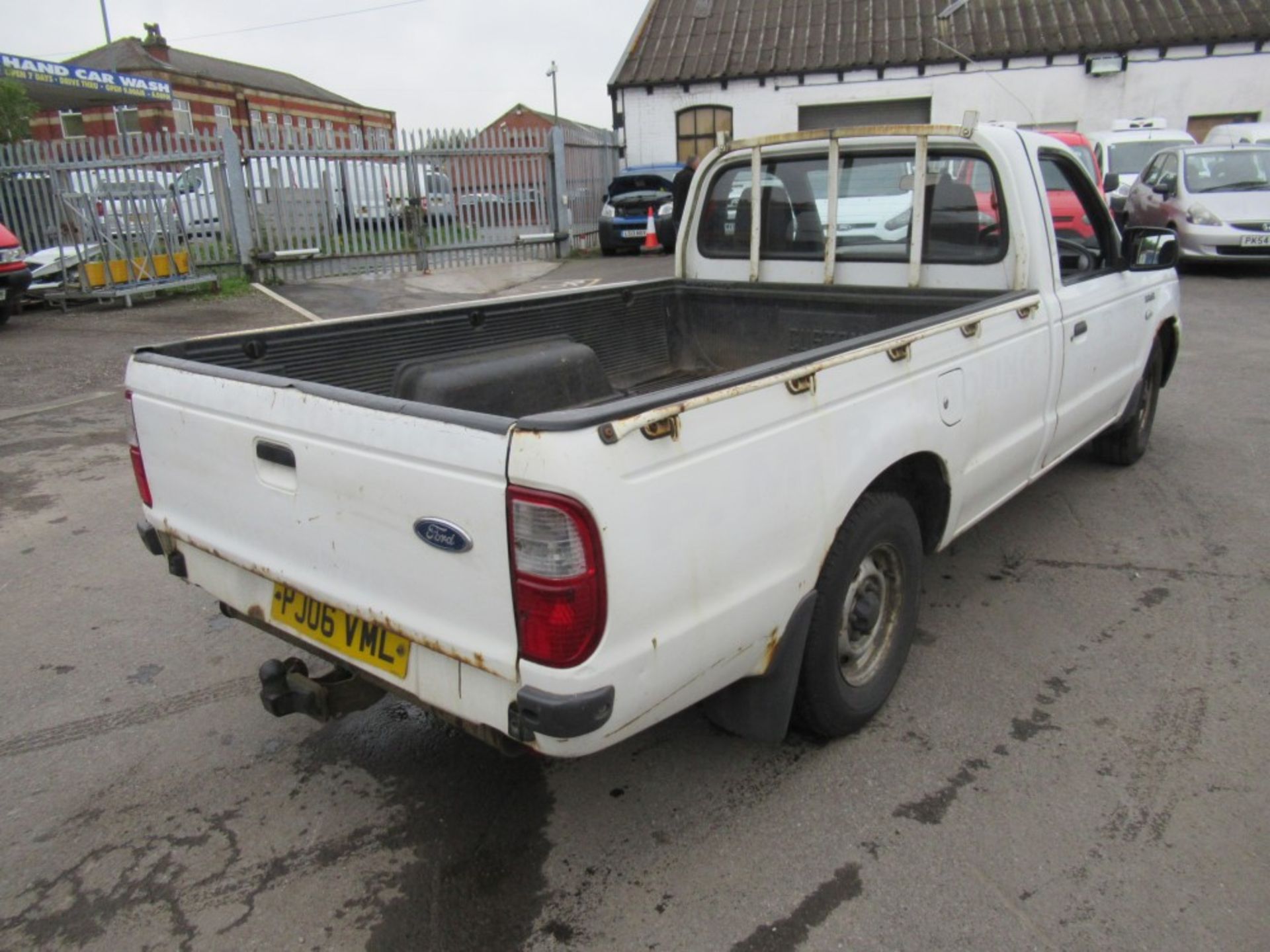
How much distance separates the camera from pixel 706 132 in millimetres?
24484

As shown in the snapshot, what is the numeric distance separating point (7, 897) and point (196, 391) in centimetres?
140

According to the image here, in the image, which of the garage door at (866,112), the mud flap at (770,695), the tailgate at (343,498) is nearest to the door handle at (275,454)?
the tailgate at (343,498)

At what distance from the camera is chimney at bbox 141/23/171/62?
4612 centimetres

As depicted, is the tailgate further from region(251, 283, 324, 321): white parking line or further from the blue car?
the blue car

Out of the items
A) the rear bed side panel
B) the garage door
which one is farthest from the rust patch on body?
the garage door

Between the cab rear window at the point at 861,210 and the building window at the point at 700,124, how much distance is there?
20727mm

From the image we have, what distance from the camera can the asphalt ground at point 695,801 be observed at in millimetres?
2342

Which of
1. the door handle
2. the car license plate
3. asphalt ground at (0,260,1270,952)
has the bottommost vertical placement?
asphalt ground at (0,260,1270,952)

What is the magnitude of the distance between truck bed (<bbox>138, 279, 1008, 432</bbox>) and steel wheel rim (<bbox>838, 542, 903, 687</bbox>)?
73 cm

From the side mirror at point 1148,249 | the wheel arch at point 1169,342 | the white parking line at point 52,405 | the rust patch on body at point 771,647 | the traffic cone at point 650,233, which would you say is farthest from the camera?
the traffic cone at point 650,233

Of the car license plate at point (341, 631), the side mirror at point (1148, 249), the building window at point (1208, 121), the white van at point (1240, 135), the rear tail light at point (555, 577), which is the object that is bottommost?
the car license plate at point (341, 631)

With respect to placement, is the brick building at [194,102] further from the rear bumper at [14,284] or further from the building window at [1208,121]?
the building window at [1208,121]

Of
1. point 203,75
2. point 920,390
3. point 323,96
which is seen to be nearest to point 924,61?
point 920,390

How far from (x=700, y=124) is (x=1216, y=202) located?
14.3 metres
